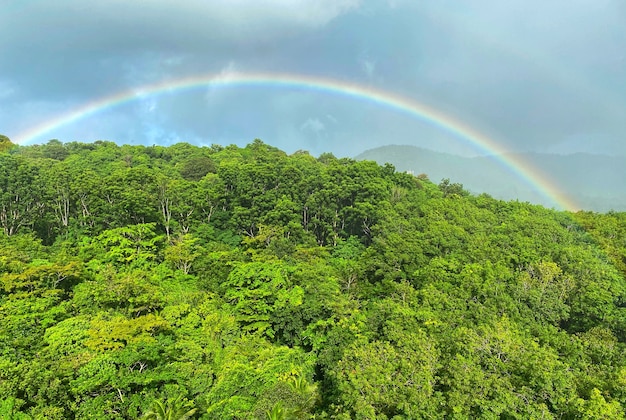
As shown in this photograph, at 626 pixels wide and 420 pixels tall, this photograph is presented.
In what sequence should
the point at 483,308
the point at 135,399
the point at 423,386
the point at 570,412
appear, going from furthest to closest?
the point at 483,308
the point at 135,399
the point at 423,386
the point at 570,412

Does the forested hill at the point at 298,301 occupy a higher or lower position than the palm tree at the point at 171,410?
higher

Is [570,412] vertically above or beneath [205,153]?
beneath

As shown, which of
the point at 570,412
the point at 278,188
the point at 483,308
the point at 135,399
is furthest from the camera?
the point at 278,188

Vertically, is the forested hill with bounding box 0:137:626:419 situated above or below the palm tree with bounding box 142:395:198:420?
above

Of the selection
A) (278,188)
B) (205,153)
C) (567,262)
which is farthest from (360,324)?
(205,153)

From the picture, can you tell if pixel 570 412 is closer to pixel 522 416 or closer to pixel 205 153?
pixel 522 416
